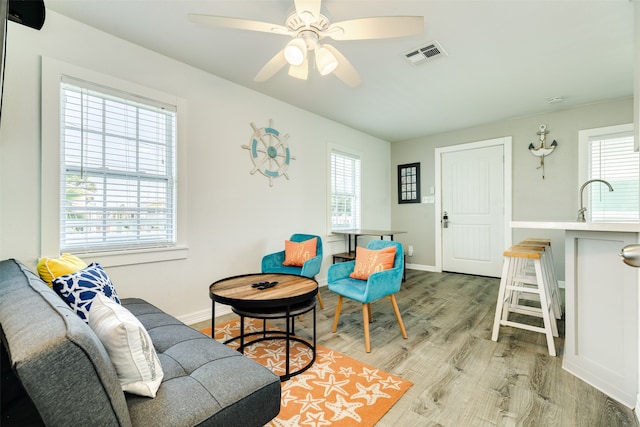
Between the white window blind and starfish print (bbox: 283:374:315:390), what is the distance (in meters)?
4.21

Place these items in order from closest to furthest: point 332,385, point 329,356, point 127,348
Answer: point 127,348 → point 332,385 → point 329,356

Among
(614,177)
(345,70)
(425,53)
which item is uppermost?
(425,53)

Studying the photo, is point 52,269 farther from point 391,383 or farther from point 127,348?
point 391,383

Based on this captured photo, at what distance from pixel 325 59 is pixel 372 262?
1.59 meters

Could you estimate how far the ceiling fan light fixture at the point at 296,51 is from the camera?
5.60ft

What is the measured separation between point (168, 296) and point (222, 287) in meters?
0.89

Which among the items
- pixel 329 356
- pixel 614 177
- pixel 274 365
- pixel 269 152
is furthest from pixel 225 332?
pixel 614 177

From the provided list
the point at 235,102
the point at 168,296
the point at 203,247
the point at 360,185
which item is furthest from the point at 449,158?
the point at 168,296

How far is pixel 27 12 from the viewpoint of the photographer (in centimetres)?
137

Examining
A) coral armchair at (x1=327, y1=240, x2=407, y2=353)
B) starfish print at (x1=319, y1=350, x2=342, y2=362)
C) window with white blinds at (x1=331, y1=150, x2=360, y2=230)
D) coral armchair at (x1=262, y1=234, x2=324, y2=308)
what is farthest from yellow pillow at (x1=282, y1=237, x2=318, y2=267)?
window with white blinds at (x1=331, y1=150, x2=360, y2=230)

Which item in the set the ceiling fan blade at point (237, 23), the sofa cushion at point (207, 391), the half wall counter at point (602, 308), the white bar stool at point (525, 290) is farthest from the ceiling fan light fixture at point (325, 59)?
the white bar stool at point (525, 290)

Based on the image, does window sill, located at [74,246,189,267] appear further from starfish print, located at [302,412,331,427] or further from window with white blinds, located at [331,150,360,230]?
window with white blinds, located at [331,150,360,230]

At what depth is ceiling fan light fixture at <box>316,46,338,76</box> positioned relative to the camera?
182cm

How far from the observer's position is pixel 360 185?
488cm
